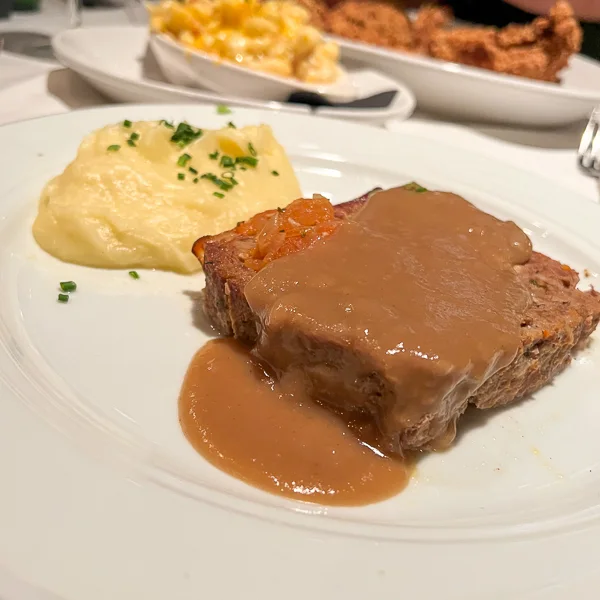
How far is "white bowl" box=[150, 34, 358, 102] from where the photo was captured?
4.48 meters

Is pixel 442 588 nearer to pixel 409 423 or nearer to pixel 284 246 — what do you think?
pixel 409 423

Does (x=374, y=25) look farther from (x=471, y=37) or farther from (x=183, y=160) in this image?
(x=183, y=160)

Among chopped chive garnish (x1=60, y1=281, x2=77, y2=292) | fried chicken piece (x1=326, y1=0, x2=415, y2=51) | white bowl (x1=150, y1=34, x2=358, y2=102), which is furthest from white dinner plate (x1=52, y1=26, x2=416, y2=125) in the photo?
chopped chive garnish (x1=60, y1=281, x2=77, y2=292)

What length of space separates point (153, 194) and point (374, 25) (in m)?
4.04

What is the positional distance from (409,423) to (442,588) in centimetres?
58

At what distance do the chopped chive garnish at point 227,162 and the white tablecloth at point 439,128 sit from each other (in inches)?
59.9

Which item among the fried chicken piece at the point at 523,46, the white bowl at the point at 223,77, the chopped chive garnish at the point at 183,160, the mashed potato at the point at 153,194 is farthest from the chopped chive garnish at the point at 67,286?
the fried chicken piece at the point at 523,46

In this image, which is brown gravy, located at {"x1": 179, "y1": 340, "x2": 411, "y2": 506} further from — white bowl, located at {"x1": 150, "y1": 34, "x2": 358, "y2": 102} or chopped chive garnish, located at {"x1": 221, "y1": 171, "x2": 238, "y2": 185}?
white bowl, located at {"x1": 150, "y1": 34, "x2": 358, "y2": 102}

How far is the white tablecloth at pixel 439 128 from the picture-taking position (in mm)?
4410

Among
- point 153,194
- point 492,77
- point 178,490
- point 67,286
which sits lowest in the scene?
point 67,286

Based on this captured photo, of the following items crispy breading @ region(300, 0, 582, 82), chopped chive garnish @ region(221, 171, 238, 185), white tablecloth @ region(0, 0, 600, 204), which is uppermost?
crispy breading @ region(300, 0, 582, 82)

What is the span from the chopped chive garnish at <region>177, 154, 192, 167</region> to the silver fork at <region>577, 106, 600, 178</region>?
10.3 ft

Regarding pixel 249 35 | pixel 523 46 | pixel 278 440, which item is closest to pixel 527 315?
pixel 278 440

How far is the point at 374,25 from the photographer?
601 cm
